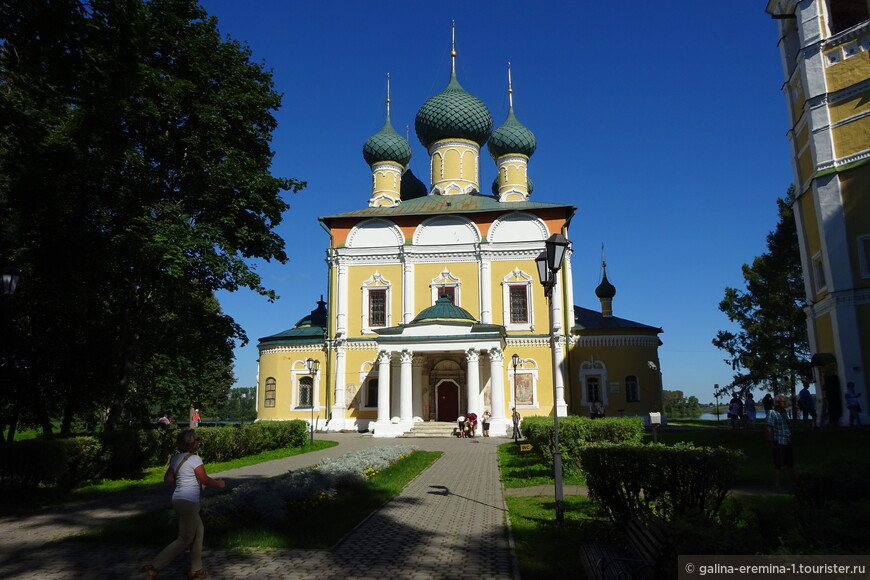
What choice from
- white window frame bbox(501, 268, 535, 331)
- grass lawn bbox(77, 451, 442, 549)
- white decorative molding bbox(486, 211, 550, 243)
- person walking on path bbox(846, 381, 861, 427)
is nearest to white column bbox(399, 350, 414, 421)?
white window frame bbox(501, 268, 535, 331)

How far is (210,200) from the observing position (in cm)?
1432

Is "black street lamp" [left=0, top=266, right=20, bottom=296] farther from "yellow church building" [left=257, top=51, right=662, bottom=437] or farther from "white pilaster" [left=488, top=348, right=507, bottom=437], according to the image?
"white pilaster" [left=488, top=348, right=507, bottom=437]

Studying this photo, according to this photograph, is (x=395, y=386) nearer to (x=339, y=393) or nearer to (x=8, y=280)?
(x=339, y=393)

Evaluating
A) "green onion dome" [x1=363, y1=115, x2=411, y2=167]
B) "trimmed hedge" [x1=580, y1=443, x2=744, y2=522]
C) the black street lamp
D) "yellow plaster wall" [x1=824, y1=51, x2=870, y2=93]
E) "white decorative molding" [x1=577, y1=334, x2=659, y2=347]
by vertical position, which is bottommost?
"trimmed hedge" [x1=580, y1=443, x2=744, y2=522]

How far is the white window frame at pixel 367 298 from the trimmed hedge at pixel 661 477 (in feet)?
82.5

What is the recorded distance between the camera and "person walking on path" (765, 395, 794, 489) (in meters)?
9.41

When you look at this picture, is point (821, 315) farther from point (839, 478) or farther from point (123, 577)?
point (123, 577)

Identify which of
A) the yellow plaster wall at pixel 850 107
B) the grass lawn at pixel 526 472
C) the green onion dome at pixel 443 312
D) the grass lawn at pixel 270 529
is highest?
the yellow plaster wall at pixel 850 107

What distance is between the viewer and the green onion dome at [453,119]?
118ft

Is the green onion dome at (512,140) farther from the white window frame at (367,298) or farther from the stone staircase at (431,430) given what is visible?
the stone staircase at (431,430)

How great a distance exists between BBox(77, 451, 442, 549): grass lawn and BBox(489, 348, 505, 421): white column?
56.9 ft

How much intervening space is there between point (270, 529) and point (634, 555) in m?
4.66

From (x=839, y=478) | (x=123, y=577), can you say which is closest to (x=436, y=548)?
(x=123, y=577)

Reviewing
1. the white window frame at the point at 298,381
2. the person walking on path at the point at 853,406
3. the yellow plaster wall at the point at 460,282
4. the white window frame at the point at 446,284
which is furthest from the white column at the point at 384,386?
the person walking on path at the point at 853,406
